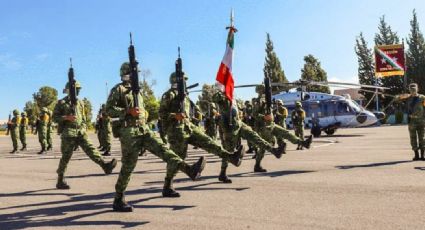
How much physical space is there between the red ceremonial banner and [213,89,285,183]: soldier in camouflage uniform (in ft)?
119

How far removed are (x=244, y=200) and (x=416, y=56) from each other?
55342 millimetres

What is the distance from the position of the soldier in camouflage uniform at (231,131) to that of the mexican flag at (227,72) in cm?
16

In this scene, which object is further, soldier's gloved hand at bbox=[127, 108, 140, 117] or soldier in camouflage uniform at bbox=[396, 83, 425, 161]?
soldier in camouflage uniform at bbox=[396, 83, 425, 161]

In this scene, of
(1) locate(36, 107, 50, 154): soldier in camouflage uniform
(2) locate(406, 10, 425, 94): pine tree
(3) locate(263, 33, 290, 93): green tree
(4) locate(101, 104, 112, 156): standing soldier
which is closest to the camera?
(4) locate(101, 104, 112, 156): standing soldier

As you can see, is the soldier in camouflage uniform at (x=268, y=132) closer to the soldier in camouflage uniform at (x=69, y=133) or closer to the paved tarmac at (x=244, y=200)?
the paved tarmac at (x=244, y=200)

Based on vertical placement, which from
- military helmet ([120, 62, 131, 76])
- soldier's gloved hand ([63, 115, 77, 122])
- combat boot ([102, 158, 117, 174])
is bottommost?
combat boot ([102, 158, 117, 174])

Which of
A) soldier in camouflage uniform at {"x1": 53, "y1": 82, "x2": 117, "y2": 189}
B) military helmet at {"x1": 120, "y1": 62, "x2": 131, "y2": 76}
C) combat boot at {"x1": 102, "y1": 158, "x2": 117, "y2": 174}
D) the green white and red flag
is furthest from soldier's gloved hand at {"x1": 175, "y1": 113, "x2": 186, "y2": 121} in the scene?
soldier in camouflage uniform at {"x1": 53, "y1": 82, "x2": 117, "y2": 189}

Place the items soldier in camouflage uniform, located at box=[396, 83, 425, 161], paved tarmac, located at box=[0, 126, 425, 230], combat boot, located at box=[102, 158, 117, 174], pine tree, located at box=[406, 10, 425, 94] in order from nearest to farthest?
paved tarmac, located at box=[0, 126, 425, 230] < combat boot, located at box=[102, 158, 117, 174] < soldier in camouflage uniform, located at box=[396, 83, 425, 161] < pine tree, located at box=[406, 10, 425, 94]

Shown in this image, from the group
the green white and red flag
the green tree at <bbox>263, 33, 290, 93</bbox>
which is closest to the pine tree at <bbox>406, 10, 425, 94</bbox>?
the green tree at <bbox>263, 33, 290, 93</bbox>

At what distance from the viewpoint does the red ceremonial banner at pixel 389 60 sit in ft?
133

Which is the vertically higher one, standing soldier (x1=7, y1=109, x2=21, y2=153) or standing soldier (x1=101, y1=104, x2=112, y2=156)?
standing soldier (x1=7, y1=109, x2=21, y2=153)

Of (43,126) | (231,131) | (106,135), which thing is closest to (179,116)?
(231,131)

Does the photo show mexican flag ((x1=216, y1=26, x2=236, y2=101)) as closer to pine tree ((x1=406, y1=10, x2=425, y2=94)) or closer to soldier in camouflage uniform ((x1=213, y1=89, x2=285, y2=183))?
soldier in camouflage uniform ((x1=213, y1=89, x2=285, y2=183))

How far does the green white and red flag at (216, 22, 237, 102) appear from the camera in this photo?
7.98 metres
